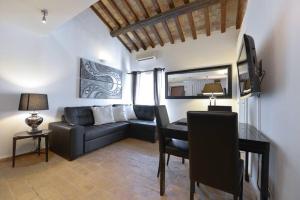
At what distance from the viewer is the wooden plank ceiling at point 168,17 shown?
3430mm

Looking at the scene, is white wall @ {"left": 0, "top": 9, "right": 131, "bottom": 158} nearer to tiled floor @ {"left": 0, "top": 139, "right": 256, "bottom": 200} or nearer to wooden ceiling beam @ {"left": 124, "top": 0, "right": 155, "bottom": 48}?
tiled floor @ {"left": 0, "top": 139, "right": 256, "bottom": 200}

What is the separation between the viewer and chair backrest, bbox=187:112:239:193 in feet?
3.92

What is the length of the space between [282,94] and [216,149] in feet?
2.16

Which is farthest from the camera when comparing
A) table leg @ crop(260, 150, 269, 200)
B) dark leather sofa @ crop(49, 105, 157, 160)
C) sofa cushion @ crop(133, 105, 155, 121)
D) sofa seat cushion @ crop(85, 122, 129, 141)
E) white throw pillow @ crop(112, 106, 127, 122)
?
sofa cushion @ crop(133, 105, 155, 121)

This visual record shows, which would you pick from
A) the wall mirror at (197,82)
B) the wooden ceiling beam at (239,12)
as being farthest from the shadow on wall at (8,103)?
the wooden ceiling beam at (239,12)

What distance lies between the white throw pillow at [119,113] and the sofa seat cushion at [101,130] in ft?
1.04

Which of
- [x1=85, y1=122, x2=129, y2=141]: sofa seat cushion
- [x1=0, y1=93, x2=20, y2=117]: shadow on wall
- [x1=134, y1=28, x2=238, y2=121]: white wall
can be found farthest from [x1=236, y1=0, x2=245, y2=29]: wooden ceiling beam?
[x1=0, y1=93, x2=20, y2=117]: shadow on wall

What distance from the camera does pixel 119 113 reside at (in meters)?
4.41

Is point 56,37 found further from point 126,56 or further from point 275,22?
point 275,22

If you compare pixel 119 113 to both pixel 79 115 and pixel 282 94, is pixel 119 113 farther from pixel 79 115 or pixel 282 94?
pixel 282 94

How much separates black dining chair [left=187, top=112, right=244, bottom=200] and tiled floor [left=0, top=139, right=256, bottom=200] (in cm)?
60

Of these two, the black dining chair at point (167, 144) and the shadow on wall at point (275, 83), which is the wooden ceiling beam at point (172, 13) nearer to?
the shadow on wall at point (275, 83)

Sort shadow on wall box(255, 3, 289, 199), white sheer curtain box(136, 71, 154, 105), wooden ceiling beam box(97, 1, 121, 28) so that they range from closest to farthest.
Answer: shadow on wall box(255, 3, 289, 199) → wooden ceiling beam box(97, 1, 121, 28) → white sheer curtain box(136, 71, 154, 105)

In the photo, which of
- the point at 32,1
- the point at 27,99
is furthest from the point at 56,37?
the point at 27,99
